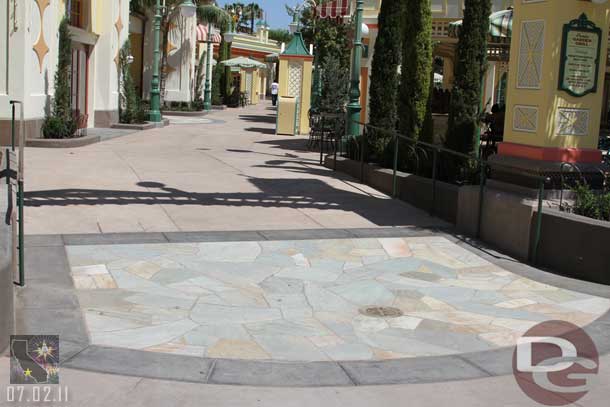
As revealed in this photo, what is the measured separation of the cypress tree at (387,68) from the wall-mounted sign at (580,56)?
5876 mm

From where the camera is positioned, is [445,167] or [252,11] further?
[252,11]

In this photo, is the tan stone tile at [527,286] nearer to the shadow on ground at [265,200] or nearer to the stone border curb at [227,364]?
the stone border curb at [227,364]

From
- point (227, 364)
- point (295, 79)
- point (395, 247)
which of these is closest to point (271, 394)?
point (227, 364)

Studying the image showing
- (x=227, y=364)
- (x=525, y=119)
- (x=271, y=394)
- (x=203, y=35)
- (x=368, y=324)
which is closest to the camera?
(x=271, y=394)

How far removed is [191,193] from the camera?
11.5m

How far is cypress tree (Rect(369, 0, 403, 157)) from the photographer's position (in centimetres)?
1427

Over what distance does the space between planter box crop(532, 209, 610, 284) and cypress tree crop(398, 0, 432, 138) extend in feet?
17.0

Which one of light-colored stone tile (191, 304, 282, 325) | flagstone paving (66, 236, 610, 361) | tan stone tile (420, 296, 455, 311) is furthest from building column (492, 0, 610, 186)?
light-colored stone tile (191, 304, 282, 325)

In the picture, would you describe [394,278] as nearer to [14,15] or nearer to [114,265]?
[114,265]

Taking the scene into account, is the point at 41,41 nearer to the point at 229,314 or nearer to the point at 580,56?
the point at 580,56

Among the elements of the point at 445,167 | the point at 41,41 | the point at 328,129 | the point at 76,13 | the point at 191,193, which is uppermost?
the point at 76,13

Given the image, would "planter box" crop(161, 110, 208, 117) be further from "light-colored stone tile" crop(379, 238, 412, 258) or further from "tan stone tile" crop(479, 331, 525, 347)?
"tan stone tile" crop(479, 331, 525, 347)

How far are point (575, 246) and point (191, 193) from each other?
234 inches

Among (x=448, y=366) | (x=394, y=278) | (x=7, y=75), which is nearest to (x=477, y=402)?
(x=448, y=366)
